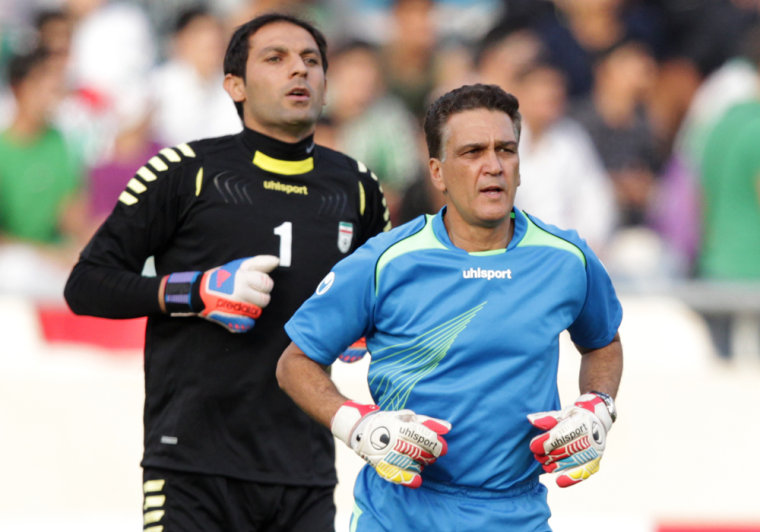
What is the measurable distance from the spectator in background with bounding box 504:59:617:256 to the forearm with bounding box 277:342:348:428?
6.06 metres

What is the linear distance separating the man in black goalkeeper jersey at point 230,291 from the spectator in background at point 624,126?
6385mm

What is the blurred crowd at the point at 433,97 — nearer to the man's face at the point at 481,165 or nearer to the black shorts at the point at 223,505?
the black shorts at the point at 223,505

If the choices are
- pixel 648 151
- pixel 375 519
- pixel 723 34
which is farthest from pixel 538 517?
pixel 723 34

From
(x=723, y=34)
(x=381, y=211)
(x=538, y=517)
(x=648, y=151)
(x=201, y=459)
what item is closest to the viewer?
(x=538, y=517)

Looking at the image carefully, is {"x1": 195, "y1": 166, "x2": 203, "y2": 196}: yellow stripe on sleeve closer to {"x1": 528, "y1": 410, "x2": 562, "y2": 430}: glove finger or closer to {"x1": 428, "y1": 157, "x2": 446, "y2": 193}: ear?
{"x1": 428, "y1": 157, "x2": 446, "y2": 193}: ear

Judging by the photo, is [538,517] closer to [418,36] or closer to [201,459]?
[201,459]

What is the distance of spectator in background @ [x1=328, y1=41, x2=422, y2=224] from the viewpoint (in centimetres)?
1062

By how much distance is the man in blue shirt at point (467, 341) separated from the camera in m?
4.05

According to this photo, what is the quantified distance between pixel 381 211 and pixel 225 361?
866 mm

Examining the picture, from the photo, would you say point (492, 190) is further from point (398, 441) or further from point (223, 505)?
point (223, 505)

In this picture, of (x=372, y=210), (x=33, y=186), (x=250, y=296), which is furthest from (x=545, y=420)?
(x=33, y=186)

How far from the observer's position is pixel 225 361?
4.81m

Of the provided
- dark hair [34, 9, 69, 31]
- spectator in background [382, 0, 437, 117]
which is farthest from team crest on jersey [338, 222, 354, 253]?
dark hair [34, 9, 69, 31]

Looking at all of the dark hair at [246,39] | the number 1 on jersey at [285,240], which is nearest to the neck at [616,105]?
the dark hair at [246,39]
